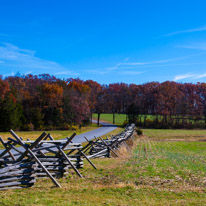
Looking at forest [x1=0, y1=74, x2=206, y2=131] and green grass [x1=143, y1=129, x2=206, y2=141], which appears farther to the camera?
forest [x1=0, y1=74, x2=206, y2=131]

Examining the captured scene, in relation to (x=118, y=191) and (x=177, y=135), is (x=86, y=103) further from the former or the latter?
(x=118, y=191)

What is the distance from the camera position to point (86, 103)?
191 ft

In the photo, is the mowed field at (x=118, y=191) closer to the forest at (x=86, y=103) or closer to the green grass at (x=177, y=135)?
Result: the green grass at (x=177, y=135)

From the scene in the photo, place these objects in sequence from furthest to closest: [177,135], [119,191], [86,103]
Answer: [86,103], [177,135], [119,191]

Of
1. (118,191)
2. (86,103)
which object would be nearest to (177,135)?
(86,103)

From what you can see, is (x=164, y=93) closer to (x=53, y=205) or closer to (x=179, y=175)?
(x=179, y=175)

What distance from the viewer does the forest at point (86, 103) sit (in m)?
50.1

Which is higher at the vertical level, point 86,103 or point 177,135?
point 86,103

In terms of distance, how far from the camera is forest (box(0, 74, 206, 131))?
5006cm

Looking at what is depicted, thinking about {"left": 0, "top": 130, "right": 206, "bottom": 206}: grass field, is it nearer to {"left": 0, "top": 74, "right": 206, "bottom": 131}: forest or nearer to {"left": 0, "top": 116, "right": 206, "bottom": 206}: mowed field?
{"left": 0, "top": 116, "right": 206, "bottom": 206}: mowed field

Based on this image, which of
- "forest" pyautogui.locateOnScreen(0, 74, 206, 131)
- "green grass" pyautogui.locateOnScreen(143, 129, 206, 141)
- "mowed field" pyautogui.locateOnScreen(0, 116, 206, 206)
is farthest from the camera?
"forest" pyautogui.locateOnScreen(0, 74, 206, 131)

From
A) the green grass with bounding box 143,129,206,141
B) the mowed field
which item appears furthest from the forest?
the mowed field

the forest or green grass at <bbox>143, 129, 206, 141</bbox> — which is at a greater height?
the forest

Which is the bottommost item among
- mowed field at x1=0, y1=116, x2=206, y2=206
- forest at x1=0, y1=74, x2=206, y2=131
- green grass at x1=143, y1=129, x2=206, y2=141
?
green grass at x1=143, y1=129, x2=206, y2=141
